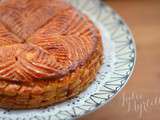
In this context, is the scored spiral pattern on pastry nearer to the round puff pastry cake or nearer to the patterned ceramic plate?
the round puff pastry cake

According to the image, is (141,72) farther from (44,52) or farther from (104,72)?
(44,52)

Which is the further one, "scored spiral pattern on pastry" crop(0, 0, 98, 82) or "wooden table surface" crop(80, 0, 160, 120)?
"wooden table surface" crop(80, 0, 160, 120)

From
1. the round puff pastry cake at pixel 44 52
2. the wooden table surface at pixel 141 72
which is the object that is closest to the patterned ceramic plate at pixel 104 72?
the round puff pastry cake at pixel 44 52

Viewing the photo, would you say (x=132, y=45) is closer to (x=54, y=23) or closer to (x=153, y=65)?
(x=153, y=65)

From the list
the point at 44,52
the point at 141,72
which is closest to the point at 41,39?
the point at 44,52

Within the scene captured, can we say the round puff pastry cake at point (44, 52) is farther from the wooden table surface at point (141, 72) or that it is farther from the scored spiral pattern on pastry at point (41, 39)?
the wooden table surface at point (141, 72)

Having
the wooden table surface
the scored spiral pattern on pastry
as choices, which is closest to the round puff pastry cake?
the scored spiral pattern on pastry
